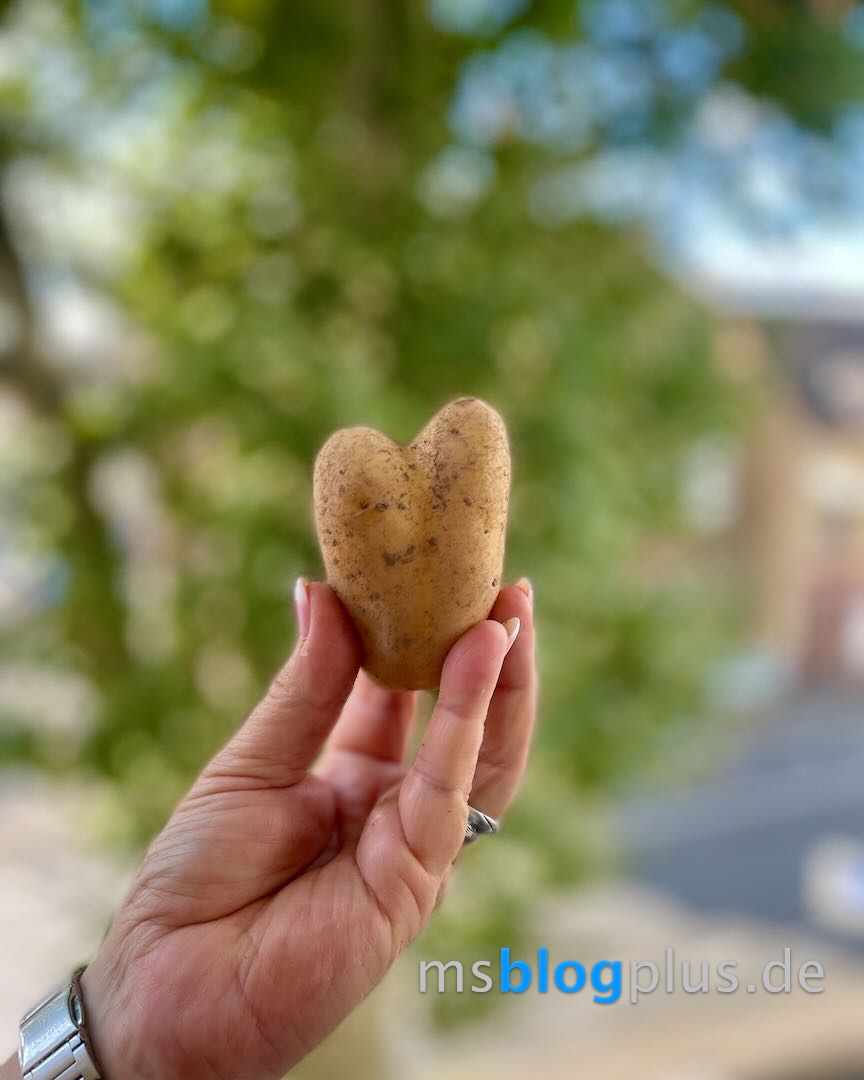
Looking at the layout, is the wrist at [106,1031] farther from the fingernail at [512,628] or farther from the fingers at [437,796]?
the fingernail at [512,628]

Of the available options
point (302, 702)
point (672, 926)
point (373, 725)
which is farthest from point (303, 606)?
point (672, 926)

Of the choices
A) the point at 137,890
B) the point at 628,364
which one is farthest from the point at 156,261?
the point at 137,890

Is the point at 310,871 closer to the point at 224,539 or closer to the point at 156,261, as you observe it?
the point at 224,539

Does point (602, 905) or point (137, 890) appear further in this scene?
point (602, 905)

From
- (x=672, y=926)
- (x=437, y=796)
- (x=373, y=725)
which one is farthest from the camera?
(x=672, y=926)

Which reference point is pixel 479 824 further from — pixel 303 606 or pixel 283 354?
pixel 283 354
